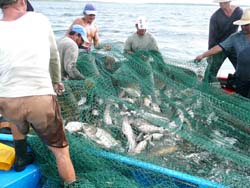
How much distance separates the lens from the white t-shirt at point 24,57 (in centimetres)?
350

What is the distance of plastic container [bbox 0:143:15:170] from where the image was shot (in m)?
4.21

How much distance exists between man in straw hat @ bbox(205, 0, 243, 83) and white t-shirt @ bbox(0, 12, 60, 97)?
4.23 metres

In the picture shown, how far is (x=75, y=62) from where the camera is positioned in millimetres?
6266

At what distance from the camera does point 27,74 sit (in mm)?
3564

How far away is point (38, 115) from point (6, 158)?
2.88ft

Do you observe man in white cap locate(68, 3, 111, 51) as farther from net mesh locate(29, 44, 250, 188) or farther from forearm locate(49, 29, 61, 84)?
forearm locate(49, 29, 61, 84)

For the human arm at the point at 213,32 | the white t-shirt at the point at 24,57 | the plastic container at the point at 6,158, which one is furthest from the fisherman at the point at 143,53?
the white t-shirt at the point at 24,57

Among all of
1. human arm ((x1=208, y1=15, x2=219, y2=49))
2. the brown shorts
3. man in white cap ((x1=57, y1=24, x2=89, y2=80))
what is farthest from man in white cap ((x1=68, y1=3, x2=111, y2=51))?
the brown shorts

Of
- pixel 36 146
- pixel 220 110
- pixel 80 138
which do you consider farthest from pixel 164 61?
pixel 36 146

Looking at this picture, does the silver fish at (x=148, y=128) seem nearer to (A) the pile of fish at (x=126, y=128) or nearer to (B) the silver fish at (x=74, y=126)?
(A) the pile of fish at (x=126, y=128)

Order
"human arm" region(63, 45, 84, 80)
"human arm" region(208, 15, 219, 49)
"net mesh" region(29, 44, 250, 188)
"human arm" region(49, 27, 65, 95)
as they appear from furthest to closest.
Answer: "human arm" region(208, 15, 219, 49)
"human arm" region(63, 45, 84, 80)
"net mesh" region(29, 44, 250, 188)
"human arm" region(49, 27, 65, 95)

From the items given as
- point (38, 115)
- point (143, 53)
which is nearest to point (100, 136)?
point (38, 115)

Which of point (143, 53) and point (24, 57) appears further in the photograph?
point (143, 53)

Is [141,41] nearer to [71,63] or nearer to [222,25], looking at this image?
[222,25]
